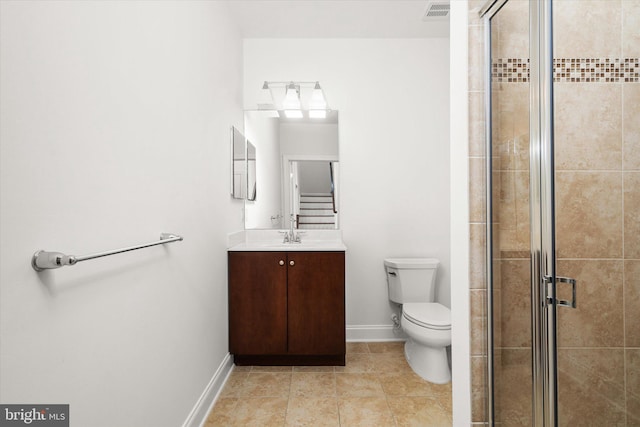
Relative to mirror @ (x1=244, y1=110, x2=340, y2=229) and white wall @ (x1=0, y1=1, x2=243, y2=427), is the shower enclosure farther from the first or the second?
mirror @ (x1=244, y1=110, x2=340, y2=229)

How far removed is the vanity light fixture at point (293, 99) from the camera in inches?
110

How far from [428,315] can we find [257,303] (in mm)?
1141

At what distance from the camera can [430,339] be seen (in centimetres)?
213

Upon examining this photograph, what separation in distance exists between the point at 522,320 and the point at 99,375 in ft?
4.38

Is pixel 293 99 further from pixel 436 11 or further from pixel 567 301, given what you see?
pixel 567 301

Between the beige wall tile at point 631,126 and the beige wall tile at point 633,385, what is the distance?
1.87 ft

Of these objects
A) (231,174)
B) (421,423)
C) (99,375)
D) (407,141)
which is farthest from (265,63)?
(421,423)

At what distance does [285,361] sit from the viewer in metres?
2.42

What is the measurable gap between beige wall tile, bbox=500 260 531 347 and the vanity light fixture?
203 centimetres

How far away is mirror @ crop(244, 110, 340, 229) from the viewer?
2875mm

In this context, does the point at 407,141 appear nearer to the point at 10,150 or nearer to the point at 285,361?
the point at 285,361

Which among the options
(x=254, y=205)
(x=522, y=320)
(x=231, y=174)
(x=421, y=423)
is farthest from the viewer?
(x=254, y=205)

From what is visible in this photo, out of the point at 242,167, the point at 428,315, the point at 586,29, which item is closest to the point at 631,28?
the point at 586,29

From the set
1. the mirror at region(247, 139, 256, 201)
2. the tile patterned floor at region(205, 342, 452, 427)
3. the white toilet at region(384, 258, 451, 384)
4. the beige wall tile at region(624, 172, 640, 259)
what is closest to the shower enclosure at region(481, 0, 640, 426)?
the beige wall tile at region(624, 172, 640, 259)
